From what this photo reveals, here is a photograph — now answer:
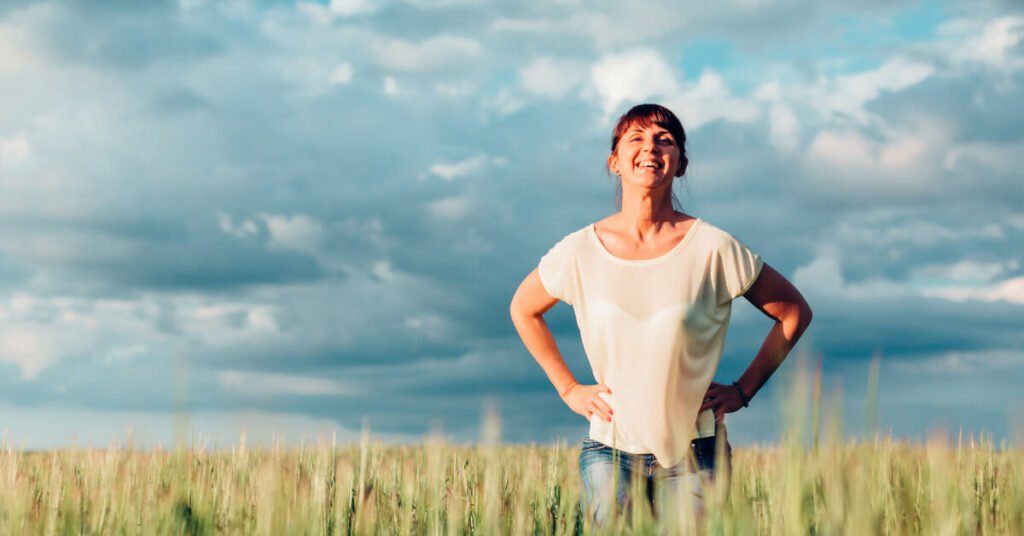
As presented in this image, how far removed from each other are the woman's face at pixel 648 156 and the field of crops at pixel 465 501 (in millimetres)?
1287

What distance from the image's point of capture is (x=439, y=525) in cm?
344

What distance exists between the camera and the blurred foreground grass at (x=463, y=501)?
87.2 inches

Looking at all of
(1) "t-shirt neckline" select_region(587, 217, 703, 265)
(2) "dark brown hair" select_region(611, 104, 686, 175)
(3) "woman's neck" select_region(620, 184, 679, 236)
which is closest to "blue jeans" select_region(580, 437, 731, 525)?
(1) "t-shirt neckline" select_region(587, 217, 703, 265)

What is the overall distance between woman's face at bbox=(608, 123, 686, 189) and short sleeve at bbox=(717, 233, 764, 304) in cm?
38

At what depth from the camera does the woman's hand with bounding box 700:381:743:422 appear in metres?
3.56

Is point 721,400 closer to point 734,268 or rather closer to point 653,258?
point 734,268

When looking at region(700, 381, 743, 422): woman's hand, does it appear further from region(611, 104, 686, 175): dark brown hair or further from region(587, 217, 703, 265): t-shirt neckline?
region(611, 104, 686, 175): dark brown hair

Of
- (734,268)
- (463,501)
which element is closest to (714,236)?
(734,268)

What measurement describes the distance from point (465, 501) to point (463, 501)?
5 cm

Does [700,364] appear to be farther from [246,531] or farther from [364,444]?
[246,531]

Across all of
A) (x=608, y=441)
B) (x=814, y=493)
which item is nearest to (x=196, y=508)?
(x=608, y=441)

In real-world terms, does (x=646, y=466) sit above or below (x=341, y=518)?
above

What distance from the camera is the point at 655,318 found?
346 cm

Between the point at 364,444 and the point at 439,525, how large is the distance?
59 cm
